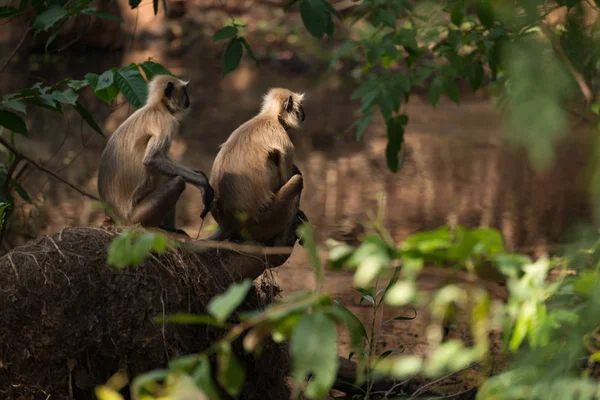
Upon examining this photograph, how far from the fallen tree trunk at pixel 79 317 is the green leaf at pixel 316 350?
2683 millimetres

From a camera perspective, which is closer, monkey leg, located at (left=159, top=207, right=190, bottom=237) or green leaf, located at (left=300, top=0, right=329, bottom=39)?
green leaf, located at (left=300, top=0, right=329, bottom=39)

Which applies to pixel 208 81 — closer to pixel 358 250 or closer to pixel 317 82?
pixel 317 82

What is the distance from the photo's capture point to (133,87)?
4316 mm

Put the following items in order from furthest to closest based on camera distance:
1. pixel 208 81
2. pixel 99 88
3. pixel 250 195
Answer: pixel 208 81, pixel 250 195, pixel 99 88

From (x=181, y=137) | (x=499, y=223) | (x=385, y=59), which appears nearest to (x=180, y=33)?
(x=181, y=137)

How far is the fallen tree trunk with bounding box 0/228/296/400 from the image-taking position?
361 cm

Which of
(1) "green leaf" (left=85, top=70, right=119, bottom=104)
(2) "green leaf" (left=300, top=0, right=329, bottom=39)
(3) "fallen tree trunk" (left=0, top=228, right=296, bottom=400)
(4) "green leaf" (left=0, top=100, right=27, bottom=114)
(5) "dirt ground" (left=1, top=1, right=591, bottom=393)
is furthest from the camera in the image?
(5) "dirt ground" (left=1, top=1, right=591, bottom=393)

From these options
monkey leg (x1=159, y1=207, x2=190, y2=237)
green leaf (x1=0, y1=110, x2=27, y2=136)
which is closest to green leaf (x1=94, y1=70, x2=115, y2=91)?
green leaf (x1=0, y1=110, x2=27, y2=136)

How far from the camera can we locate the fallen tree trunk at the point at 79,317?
142 inches

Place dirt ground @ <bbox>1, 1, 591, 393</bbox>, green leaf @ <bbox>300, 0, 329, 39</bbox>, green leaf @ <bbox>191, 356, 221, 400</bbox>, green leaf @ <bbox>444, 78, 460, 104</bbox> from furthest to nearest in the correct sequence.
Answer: dirt ground @ <bbox>1, 1, 591, 393</bbox>, green leaf @ <bbox>444, 78, 460, 104</bbox>, green leaf @ <bbox>300, 0, 329, 39</bbox>, green leaf @ <bbox>191, 356, 221, 400</bbox>

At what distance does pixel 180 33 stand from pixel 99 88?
17058 millimetres

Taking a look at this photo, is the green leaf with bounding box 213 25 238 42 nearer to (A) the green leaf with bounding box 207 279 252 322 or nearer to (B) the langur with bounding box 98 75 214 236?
(B) the langur with bounding box 98 75 214 236

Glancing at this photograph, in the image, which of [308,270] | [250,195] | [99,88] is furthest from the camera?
[308,270]

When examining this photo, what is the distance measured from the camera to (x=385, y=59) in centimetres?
506
